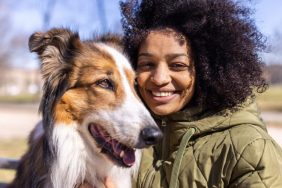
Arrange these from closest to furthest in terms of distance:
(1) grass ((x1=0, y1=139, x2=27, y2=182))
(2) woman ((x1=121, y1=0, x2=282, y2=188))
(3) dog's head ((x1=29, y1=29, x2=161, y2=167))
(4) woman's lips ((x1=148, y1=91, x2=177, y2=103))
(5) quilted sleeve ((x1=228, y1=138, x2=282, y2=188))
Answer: (5) quilted sleeve ((x1=228, y1=138, x2=282, y2=188)), (2) woman ((x1=121, y1=0, x2=282, y2=188)), (3) dog's head ((x1=29, y1=29, x2=161, y2=167)), (4) woman's lips ((x1=148, y1=91, x2=177, y2=103)), (1) grass ((x1=0, y1=139, x2=27, y2=182))

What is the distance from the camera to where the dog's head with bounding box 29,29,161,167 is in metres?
3.04

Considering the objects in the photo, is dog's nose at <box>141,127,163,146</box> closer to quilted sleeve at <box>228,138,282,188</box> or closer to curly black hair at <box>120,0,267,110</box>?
curly black hair at <box>120,0,267,110</box>

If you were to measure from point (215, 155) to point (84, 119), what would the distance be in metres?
0.98

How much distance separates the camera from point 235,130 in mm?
2789

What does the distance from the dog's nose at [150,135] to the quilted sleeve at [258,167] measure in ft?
1.93

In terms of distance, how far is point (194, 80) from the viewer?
125 inches

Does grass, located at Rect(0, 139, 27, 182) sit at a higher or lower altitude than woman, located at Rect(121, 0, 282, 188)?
lower

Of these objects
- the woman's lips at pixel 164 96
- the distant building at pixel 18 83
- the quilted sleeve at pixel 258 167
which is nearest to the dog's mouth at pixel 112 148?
the woman's lips at pixel 164 96

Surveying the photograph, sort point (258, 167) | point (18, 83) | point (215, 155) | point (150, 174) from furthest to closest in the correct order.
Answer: point (18, 83)
point (150, 174)
point (215, 155)
point (258, 167)

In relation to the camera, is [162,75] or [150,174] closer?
[162,75]

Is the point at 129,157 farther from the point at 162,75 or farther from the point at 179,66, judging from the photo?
the point at 179,66

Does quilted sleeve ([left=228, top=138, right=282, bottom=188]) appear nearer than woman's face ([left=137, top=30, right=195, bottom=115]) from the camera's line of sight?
Yes

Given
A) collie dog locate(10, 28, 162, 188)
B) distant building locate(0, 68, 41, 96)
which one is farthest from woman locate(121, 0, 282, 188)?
distant building locate(0, 68, 41, 96)

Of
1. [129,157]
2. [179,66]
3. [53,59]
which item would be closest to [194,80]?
[179,66]
